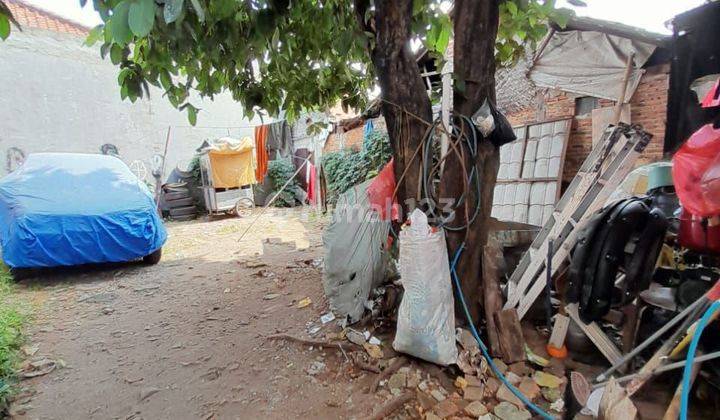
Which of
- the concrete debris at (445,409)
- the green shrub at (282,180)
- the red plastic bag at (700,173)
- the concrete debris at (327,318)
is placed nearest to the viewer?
the red plastic bag at (700,173)

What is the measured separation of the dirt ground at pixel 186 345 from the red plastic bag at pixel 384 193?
1.09 m

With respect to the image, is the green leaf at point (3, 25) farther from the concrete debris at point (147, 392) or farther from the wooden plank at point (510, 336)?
the wooden plank at point (510, 336)

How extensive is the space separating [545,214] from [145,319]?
526 centimetres

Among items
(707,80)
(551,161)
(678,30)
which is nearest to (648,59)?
(678,30)


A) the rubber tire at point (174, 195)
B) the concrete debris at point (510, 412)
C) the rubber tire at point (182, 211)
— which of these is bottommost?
the rubber tire at point (182, 211)

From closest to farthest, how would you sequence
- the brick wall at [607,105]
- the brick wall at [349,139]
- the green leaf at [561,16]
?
the green leaf at [561,16], the brick wall at [607,105], the brick wall at [349,139]

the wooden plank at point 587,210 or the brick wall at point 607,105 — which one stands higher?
the brick wall at point 607,105

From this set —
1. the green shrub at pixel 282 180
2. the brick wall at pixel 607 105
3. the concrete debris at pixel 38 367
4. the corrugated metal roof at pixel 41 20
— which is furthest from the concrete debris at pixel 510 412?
the corrugated metal roof at pixel 41 20

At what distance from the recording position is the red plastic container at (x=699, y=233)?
6.08 feet

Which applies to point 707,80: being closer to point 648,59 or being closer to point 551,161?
point 648,59

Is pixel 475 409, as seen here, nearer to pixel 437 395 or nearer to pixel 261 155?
pixel 437 395

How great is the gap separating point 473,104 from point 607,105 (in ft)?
11.1

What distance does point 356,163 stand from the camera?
829cm

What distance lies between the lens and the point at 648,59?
3.90 metres
